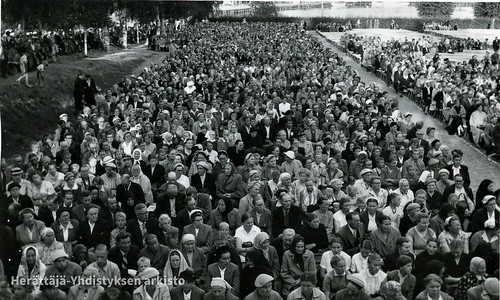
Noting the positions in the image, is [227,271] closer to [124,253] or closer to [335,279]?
[335,279]

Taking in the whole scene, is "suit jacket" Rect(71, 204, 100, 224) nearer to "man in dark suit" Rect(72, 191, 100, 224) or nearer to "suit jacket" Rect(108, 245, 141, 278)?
"man in dark suit" Rect(72, 191, 100, 224)

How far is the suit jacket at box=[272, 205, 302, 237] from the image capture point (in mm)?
8953

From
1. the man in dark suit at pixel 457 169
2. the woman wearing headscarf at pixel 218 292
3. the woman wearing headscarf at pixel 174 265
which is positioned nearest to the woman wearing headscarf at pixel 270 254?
the woman wearing headscarf at pixel 174 265

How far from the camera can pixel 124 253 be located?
25.7 ft

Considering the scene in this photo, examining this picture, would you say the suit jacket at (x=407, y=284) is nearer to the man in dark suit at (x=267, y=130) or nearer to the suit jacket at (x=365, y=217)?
the suit jacket at (x=365, y=217)

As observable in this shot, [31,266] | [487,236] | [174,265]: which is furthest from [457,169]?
[31,266]

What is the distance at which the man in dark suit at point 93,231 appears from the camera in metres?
8.47

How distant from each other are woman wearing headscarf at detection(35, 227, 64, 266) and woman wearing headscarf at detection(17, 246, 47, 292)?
321 millimetres

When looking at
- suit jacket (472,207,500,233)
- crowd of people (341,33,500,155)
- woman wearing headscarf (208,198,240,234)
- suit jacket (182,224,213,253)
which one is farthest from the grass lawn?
crowd of people (341,33,500,155)

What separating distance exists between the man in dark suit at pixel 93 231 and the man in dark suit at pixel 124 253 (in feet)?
2.29

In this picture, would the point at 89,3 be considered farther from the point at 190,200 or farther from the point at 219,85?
the point at 190,200

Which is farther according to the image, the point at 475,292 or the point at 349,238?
the point at 349,238

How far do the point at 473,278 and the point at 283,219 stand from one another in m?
2.95

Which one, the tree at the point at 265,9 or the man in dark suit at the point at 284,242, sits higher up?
the tree at the point at 265,9
